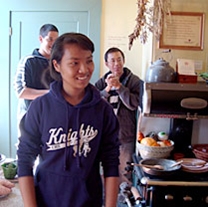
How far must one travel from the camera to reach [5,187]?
248 cm

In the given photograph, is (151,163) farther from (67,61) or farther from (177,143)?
(67,61)

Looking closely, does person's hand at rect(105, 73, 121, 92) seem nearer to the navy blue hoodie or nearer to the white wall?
the white wall

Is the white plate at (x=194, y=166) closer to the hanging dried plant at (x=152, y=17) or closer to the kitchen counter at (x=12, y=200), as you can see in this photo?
the hanging dried plant at (x=152, y=17)

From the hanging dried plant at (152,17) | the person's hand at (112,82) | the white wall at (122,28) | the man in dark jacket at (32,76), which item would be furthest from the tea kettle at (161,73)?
the white wall at (122,28)

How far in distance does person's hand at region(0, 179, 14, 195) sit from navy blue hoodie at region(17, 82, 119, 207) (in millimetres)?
1399

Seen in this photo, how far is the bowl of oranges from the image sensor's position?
81.9 inches

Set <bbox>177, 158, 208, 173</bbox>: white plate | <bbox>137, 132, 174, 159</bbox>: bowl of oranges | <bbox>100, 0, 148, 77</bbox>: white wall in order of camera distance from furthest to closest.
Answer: <bbox>100, 0, 148, 77</bbox>: white wall → <bbox>137, 132, 174, 159</bbox>: bowl of oranges → <bbox>177, 158, 208, 173</bbox>: white plate

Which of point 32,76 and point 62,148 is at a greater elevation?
point 32,76

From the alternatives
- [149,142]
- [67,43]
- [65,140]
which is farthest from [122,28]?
[65,140]

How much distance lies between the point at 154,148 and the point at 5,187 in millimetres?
1182

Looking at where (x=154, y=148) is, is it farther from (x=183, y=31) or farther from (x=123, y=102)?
(x=183, y=31)

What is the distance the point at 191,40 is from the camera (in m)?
2.23

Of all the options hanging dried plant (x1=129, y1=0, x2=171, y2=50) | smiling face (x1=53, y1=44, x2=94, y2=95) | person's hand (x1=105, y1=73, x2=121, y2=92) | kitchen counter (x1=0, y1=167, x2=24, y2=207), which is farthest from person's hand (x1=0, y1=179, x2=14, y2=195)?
smiling face (x1=53, y1=44, x2=94, y2=95)

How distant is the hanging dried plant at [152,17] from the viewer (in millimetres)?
2102
